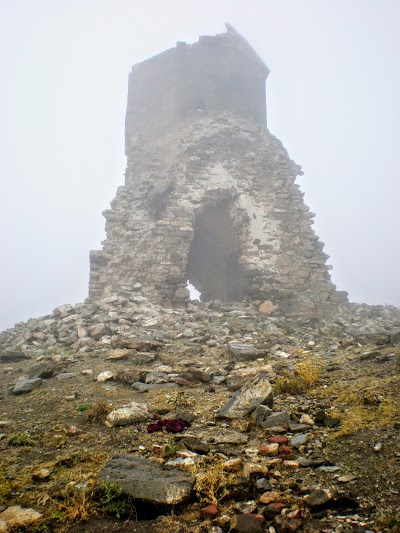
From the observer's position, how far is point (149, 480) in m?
2.22

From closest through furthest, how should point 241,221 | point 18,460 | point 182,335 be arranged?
point 18,460, point 182,335, point 241,221

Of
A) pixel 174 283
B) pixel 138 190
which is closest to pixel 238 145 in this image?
pixel 138 190

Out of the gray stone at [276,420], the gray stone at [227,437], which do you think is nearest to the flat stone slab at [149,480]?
the gray stone at [227,437]

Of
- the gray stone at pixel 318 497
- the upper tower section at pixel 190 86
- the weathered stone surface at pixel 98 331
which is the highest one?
the upper tower section at pixel 190 86

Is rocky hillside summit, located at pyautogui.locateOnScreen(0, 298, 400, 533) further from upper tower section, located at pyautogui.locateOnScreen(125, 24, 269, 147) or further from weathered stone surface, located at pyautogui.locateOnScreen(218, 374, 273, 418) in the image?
upper tower section, located at pyautogui.locateOnScreen(125, 24, 269, 147)

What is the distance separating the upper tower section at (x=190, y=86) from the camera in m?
14.0

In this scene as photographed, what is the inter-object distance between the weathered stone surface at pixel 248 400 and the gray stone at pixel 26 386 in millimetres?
2605

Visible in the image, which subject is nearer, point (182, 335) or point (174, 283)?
point (182, 335)

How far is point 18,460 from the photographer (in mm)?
2643

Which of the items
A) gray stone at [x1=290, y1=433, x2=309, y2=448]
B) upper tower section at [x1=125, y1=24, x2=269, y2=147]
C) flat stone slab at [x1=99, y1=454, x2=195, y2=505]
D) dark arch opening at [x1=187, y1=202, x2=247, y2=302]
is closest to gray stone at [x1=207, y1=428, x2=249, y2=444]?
gray stone at [x1=290, y1=433, x2=309, y2=448]

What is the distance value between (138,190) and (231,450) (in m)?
10.5

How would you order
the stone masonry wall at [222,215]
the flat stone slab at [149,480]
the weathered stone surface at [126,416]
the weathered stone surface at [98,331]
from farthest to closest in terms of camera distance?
the stone masonry wall at [222,215] → the weathered stone surface at [98,331] → the weathered stone surface at [126,416] → the flat stone slab at [149,480]

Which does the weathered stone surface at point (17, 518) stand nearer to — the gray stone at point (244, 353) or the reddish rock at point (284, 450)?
the reddish rock at point (284, 450)

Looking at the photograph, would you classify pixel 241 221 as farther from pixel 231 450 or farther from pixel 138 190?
pixel 231 450
